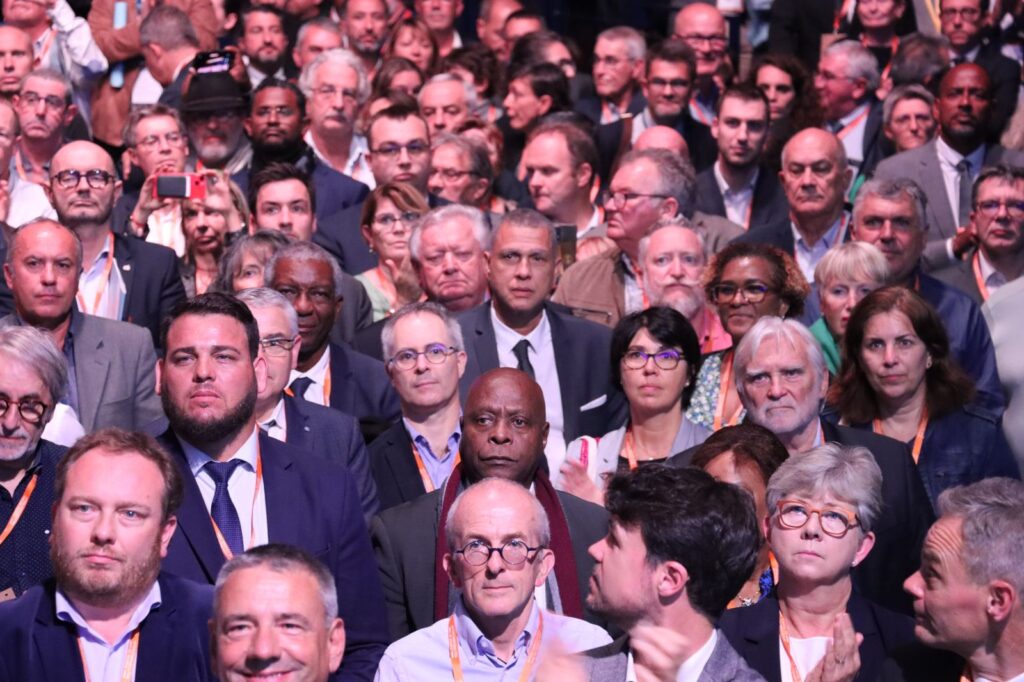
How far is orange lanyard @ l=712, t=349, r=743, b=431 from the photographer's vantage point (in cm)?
753

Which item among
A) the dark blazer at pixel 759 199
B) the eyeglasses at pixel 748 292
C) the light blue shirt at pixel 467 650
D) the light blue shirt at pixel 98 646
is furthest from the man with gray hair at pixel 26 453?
the dark blazer at pixel 759 199

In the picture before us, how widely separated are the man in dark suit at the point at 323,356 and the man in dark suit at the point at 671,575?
2566 millimetres

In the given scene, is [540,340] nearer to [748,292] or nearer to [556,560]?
[748,292]

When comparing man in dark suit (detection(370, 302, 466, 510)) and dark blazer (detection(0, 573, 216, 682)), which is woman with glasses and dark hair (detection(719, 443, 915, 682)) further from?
man in dark suit (detection(370, 302, 466, 510))

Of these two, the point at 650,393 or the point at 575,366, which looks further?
the point at 575,366

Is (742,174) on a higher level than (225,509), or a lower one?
higher

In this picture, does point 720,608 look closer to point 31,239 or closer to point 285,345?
point 285,345

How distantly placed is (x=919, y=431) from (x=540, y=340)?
154 cm

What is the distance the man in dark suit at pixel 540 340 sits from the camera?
7.77m

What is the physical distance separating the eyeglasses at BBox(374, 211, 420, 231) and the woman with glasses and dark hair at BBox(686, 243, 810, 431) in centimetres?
156

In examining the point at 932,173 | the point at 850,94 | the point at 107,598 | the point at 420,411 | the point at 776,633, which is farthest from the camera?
the point at 850,94

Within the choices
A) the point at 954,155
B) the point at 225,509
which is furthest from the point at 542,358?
the point at 954,155

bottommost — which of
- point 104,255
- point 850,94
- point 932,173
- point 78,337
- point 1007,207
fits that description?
point 78,337

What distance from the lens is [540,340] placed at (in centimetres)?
799
